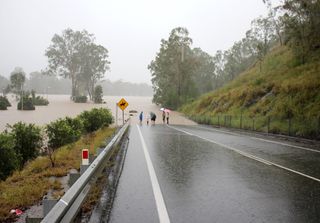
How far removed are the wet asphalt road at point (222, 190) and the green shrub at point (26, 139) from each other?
15.3 feet

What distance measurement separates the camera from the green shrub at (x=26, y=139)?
14281 millimetres

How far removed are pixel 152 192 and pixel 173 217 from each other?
72.0 inches

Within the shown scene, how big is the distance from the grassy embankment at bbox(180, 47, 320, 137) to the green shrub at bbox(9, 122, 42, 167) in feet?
51.4

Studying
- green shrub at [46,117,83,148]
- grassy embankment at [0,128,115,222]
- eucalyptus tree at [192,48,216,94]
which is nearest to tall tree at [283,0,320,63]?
green shrub at [46,117,83,148]

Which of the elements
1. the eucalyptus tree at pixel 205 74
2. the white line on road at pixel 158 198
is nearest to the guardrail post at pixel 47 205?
the white line on road at pixel 158 198

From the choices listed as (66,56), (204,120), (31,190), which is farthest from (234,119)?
(66,56)

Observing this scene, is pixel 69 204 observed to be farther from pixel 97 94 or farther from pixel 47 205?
pixel 97 94

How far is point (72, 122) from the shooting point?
22422mm

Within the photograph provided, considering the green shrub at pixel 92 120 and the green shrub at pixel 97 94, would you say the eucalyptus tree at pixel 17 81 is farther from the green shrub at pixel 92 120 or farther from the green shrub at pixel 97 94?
the green shrub at pixel 92 120

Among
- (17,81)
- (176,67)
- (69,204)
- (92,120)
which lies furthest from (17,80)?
(69,204)

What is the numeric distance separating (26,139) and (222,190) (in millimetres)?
9482

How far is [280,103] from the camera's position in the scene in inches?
1353

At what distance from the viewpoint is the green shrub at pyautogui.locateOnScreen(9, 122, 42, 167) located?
562 inches

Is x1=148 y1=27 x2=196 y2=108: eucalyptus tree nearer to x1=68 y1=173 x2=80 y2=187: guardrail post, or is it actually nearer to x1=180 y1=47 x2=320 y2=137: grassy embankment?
x1=180 y1=47 x2=320 y2=137: grassy embankment
